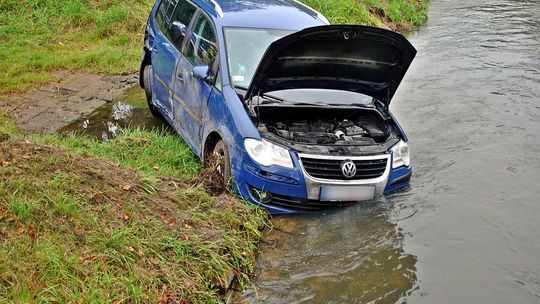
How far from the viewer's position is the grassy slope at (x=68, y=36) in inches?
397

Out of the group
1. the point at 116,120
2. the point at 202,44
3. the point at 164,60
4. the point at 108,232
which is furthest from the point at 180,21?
the point at 108,232

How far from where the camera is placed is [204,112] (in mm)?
6105

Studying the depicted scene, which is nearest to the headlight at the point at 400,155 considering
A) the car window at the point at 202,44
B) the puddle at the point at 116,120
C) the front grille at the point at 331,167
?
the front grille at the point at 331,167

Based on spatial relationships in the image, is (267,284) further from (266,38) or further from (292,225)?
(266,38)

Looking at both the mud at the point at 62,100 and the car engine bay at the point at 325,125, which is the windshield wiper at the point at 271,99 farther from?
the mud at the point at 62,100

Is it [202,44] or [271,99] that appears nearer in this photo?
[271,99]

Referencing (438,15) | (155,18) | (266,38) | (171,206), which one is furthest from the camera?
(438,15)

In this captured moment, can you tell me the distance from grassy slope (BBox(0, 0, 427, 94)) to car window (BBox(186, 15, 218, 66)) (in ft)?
12.1

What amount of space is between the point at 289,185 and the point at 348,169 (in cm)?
56

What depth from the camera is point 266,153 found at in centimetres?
543

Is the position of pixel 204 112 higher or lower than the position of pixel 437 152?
higher

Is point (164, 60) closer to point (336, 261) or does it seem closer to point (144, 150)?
point (144, 150)

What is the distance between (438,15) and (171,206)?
47.8ft

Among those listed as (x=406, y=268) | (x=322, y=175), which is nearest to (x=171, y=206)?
(x=322, y=175)
